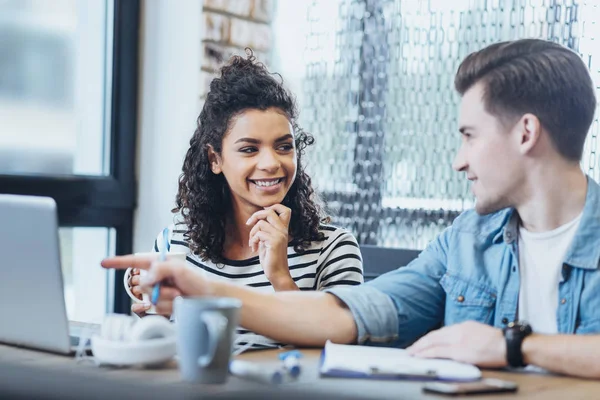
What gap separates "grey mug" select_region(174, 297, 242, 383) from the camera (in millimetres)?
918

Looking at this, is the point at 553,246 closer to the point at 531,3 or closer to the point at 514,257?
the point at 514,257

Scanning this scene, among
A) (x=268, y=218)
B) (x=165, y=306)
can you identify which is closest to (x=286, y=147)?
(x=268, y=218)

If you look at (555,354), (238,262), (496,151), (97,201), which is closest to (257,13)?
(97,201)

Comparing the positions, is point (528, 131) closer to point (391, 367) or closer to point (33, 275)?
point (391, 367)

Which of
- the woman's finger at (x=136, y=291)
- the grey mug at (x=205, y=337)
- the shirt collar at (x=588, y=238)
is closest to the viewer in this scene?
the grey mug at (x=205, y=337)

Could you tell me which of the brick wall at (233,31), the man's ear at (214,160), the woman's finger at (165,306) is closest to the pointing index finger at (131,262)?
the woman's finger at (165,306)

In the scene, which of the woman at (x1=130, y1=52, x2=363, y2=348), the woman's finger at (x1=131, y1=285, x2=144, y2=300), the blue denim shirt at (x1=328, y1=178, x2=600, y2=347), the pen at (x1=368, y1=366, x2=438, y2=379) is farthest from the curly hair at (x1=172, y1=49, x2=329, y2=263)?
the pen at (x1=368, y1=366, x2=438, y2=379)

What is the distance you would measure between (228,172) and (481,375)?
0.95 meters

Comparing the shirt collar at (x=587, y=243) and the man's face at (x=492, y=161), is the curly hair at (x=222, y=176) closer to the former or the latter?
the man's face at (x=492, y=161)

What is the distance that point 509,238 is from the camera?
143 cm

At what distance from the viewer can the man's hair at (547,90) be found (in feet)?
4.57

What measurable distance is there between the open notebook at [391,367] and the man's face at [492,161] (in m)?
0.37

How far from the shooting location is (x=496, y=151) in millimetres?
1398

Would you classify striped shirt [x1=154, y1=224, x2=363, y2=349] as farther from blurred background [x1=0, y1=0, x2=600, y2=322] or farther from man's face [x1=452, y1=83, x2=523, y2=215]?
blurred background [x1=0, y1=0, x2=600, y2=322]
